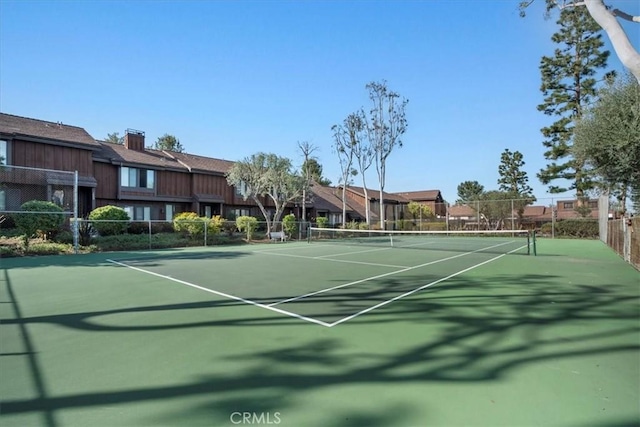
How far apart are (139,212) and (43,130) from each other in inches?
282

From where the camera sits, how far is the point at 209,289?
6.75m

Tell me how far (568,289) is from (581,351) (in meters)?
3.87

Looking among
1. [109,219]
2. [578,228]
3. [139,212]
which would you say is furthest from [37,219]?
[578,228]

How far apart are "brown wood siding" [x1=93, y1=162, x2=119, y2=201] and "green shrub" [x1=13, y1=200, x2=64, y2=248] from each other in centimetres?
834

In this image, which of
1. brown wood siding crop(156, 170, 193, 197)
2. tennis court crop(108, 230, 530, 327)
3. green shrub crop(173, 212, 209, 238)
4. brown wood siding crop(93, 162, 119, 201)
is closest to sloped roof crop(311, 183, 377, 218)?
brown wood siding crop(156, 170, 193, 197)

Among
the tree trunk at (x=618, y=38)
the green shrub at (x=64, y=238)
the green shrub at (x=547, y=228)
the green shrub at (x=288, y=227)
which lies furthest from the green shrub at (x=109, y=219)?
the green shrub at (x=547, y=228)

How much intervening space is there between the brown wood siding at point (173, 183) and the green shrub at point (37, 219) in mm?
11054

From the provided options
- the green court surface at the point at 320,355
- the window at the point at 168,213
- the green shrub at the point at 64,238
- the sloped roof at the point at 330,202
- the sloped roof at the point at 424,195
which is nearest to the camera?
the green court surface at the point at 320,355

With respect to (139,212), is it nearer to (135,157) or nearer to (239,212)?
(135,157)

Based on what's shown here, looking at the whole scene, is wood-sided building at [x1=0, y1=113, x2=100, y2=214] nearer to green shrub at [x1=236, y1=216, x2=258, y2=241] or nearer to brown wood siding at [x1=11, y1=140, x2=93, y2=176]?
brown wood siding at [x1=11, y1=140, x2=93, y2=176]

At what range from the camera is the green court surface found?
8.18 ft

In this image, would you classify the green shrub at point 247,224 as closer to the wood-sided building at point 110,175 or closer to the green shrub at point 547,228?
the wood-sided building at point 110,175

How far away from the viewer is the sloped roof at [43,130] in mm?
19078

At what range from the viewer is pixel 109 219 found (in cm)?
1772
